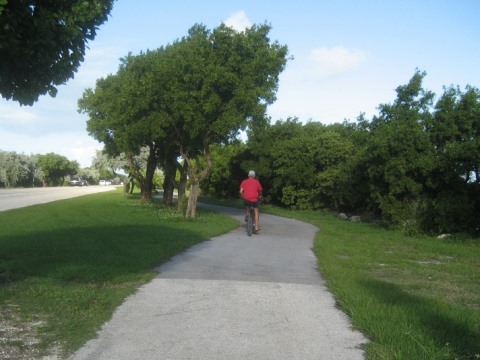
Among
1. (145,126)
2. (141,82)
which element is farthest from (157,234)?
(141,82)

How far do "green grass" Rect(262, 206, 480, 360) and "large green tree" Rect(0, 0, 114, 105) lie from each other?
4465 mm

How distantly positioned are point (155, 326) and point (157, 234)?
27.9ft

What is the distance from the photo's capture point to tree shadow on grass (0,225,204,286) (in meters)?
8.20

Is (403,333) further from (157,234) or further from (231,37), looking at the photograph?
(231,37)

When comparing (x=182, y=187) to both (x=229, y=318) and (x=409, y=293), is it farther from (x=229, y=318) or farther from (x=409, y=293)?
(x=229, y=318)

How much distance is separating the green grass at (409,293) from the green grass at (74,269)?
9.60 feet

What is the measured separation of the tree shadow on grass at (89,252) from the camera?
8.20 meters

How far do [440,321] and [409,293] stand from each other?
5.75 feet

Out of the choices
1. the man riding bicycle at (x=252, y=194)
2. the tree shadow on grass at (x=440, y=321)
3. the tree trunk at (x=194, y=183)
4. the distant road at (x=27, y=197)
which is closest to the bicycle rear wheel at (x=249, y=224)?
the man riding bicycle at (x=252, y=194)

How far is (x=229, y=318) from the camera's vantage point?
237 inches

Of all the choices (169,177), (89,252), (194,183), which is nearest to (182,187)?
(169,177)

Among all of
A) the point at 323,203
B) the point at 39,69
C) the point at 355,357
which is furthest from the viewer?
the point at 323,203

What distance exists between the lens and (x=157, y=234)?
14.1 metres

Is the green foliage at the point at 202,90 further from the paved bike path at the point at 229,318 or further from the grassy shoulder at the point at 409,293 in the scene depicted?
the paved bike path at the point at 229,318
